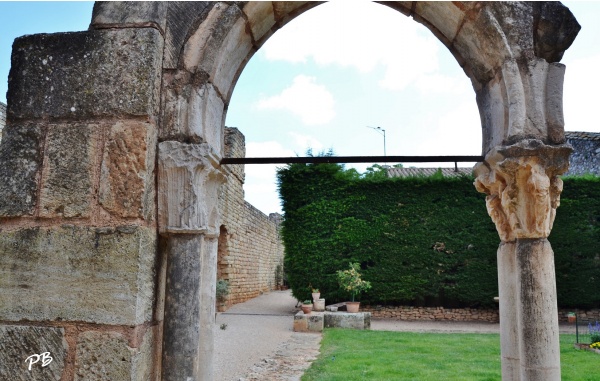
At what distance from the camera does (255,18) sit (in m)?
Answer: 2.66

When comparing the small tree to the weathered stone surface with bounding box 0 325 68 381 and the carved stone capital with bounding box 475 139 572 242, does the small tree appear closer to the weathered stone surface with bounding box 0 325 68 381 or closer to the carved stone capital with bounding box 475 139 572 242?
the carved stone capital with bounding box 475 139 572 242

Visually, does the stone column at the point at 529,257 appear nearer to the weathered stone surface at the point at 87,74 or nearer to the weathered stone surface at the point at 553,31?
the weathered stone surface at the point at 553,31

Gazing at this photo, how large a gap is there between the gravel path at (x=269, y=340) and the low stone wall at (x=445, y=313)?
0.38 meters

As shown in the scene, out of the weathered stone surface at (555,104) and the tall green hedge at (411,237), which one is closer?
the weathered stone surface at (555,104)

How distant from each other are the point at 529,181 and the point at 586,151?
15.6m

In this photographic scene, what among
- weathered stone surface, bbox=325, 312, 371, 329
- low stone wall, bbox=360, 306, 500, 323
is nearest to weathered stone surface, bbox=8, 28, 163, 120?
weathered stone surface, bbox=325, 312, 371, 329

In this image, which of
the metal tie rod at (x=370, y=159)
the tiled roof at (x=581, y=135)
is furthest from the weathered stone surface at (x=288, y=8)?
the tiled roof at (x=581, y=135)

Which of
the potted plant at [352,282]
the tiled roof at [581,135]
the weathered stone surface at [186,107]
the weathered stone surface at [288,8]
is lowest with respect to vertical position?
the potted plant at [352,282]

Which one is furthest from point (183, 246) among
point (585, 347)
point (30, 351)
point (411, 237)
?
point (411, 237)

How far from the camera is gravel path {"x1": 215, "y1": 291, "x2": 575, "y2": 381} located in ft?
21.7

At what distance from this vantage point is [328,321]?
11070 millimetres

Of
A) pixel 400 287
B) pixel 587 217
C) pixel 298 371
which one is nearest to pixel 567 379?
pixel 298 371

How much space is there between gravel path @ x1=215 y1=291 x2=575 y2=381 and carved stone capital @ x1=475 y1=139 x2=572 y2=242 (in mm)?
4340

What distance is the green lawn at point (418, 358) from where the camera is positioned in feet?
19.7
